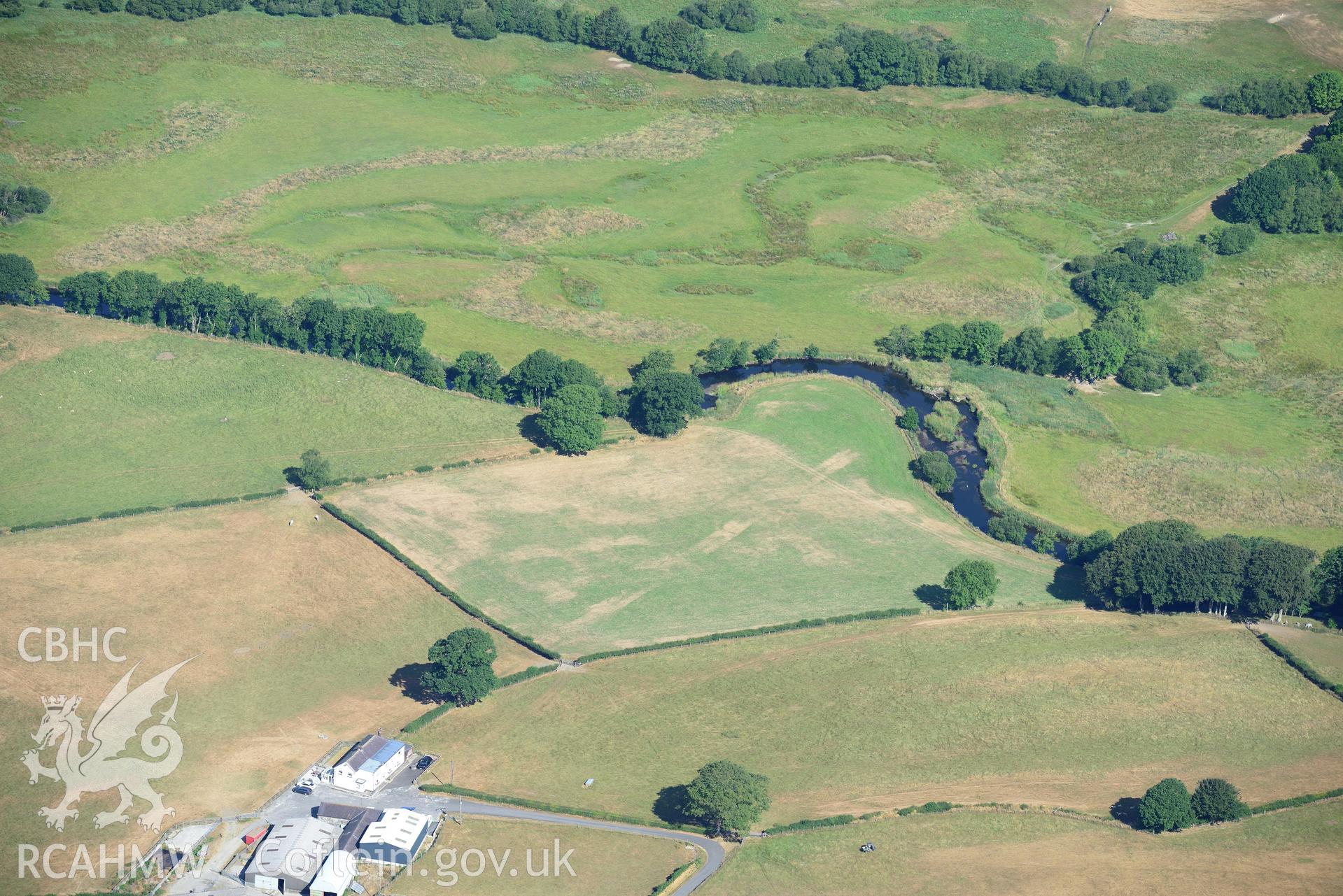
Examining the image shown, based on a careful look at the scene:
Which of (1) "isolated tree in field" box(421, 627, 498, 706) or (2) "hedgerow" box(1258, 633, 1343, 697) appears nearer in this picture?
(1) "isolated tree in field" box(421, 627, 498, 706)

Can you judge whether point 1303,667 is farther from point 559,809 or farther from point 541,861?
point 541,861

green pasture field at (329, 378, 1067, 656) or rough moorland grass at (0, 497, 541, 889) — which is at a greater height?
green pasture field at (329, 378, 1067, 656)

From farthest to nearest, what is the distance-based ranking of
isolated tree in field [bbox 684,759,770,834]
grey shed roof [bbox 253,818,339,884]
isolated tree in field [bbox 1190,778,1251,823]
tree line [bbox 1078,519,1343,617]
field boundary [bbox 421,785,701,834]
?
tree line [bbox 1078,519,1343,617], isolated tree in field [bbox 1190,778,1251,823], field boundary [bbox 421,785,701,834], isolated tree in field [bbox 684,759,770,834], grey shed roof [bbox 253,818,339,884]

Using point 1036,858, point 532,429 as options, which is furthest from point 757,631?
point 532,429

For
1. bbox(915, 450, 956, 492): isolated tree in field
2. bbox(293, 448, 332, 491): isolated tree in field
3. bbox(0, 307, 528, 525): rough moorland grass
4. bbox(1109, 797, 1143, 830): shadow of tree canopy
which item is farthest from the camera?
bbox(915, 450, 956, 492): isolated tree in field

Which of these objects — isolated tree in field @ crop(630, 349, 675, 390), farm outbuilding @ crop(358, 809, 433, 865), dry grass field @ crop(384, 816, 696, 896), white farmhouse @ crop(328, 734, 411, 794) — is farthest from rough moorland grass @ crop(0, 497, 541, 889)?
isolated tree in field @ crop(630, 349, 675, 390)

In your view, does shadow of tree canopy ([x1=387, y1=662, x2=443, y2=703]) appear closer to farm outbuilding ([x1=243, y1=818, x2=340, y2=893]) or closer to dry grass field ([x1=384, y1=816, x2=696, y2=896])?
dry grass field ([x1=384, y1=816, x2=696, y2=896])
